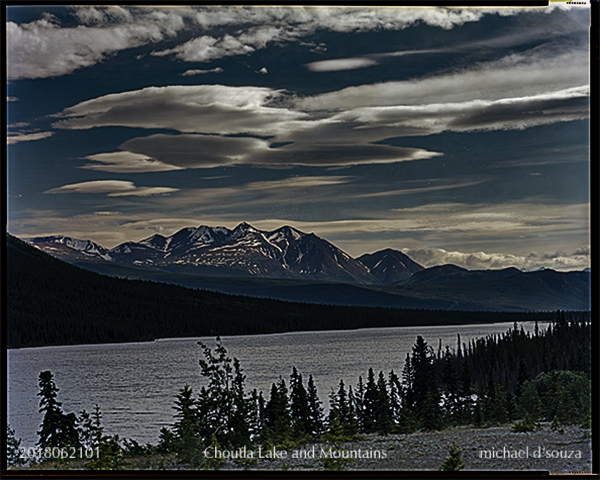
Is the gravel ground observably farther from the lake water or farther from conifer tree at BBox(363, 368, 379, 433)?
the lake water

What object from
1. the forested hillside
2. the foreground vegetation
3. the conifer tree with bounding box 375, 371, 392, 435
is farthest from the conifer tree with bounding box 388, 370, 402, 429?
the forested hillside

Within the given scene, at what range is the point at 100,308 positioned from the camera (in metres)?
65.2

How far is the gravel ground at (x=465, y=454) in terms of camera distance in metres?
10.0

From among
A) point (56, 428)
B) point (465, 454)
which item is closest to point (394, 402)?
point (465, 454)

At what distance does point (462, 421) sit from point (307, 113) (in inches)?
263

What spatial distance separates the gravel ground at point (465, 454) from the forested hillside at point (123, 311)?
39933 millimetres

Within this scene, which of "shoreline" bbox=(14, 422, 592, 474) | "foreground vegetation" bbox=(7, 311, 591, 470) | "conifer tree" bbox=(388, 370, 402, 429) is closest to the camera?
"shoreline" bbox=(14, 422, 592, 474)

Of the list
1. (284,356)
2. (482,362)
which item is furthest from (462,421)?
(284,356)

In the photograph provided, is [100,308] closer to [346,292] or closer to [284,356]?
[284,356]

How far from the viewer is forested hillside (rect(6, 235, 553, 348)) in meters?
54.9

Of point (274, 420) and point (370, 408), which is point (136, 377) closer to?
point (370, 408)

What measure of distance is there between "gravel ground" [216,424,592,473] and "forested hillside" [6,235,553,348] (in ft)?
131

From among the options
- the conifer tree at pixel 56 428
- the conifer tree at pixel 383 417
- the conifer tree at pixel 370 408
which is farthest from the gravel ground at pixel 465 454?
the conifer tree at pixel 56 428

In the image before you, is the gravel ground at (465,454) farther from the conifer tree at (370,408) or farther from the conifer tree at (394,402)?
the conifer tree at (370,408)
